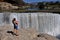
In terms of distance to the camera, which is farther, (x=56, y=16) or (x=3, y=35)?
(x=56, y=16)

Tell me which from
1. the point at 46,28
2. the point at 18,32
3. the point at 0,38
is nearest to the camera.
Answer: the point at 0,38

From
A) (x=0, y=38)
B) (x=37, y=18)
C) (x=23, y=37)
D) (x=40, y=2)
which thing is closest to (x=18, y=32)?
(x=23, y=37)

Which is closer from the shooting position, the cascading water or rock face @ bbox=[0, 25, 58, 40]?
rock face @ bbox=[0, 25, 58, 40]

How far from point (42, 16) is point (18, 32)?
18.4 ft

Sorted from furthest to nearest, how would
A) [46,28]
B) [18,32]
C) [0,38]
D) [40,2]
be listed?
[40,2] → [46,28] → [18,32] → [0,38]

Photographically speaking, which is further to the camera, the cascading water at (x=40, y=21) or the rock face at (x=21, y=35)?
the cascading water at (x=40, y=21)

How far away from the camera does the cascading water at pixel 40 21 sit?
16297 millimetres

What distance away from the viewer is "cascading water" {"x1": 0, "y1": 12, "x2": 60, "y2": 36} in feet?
53.5

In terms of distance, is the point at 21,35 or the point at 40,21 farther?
the point at 40,21

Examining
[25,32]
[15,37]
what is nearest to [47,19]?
[25,32]

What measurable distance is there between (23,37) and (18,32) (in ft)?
1.25

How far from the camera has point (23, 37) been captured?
1112 cm

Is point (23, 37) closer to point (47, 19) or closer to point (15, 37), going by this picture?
point (15, 37)

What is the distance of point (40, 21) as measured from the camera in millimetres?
Answer: 16672
